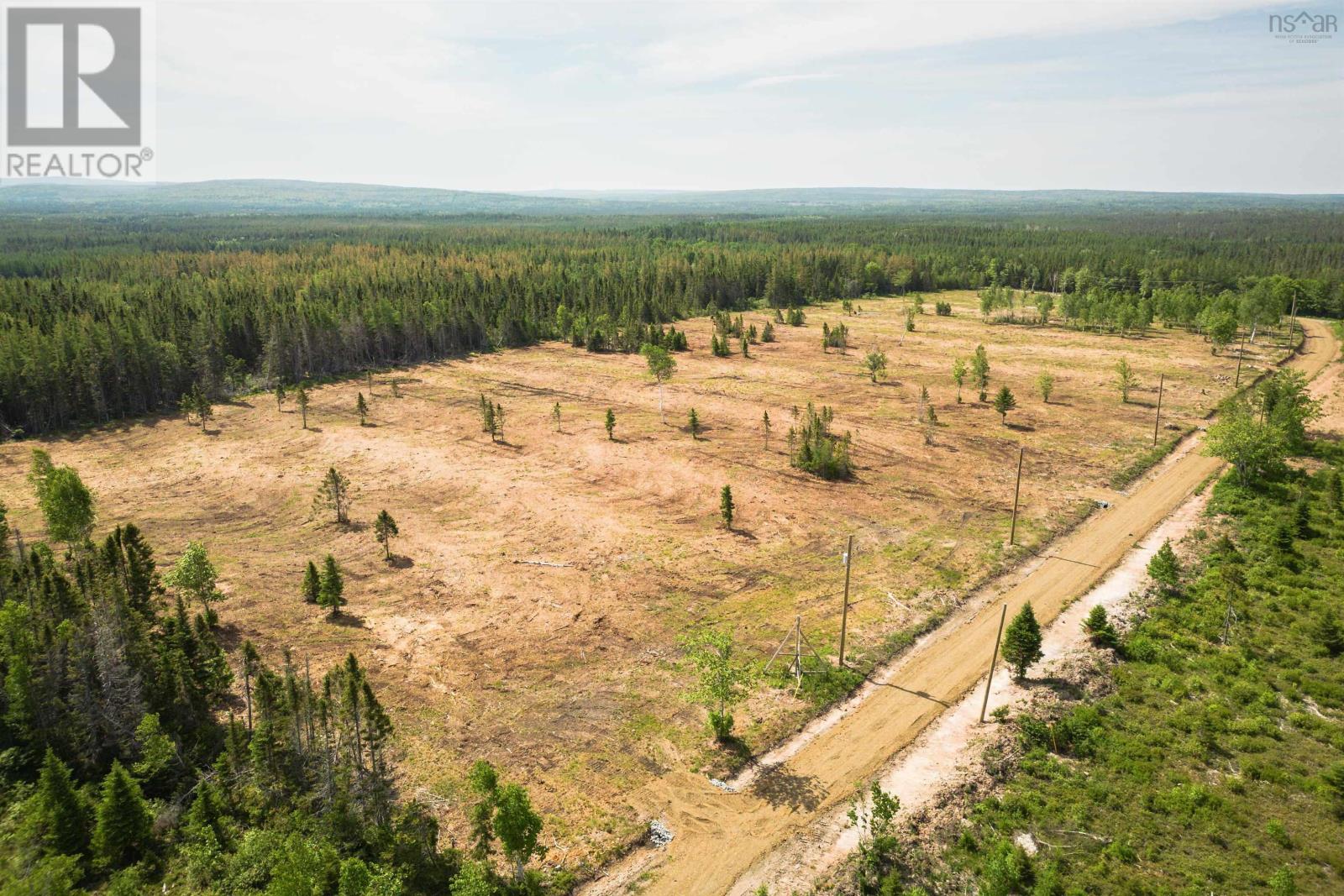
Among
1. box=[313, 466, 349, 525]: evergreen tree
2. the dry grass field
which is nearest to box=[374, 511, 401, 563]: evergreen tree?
the dry grass field

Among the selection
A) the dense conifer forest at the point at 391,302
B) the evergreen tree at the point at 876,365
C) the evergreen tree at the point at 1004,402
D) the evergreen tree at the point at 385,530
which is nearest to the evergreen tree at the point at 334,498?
the evergreen tree at the point at 385,530

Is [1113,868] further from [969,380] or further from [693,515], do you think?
[969,380]

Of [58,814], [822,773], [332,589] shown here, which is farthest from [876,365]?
[58,814]

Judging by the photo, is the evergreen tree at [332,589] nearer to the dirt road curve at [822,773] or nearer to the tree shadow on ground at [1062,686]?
the dirt road curve at [822,773]

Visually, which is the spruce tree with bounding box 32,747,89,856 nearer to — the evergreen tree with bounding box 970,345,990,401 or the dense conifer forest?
the dense conifer forest

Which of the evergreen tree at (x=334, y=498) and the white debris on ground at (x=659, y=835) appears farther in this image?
the evergreen tree at (x=334, y=498)

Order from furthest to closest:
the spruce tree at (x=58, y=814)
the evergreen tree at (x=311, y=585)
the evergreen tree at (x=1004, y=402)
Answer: the evergreen tree at (x=1004, y=402) < the evergreen tree at (x=311, y=585) < the spruce tree at (x=58, y=814)

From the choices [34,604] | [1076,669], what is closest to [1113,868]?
[1076,669]
